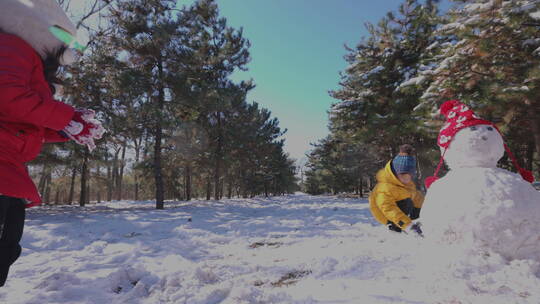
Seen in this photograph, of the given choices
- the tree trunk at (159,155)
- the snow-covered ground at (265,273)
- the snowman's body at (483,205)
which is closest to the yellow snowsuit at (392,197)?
the snow-covered ground at (265,273)

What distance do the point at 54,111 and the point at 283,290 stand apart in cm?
192

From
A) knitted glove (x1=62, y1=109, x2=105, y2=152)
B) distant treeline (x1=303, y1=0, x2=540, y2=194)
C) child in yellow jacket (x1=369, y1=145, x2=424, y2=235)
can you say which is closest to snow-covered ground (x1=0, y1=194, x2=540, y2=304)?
child in yellow jacket (x1=369, y1=145, x2=424, y2=235)

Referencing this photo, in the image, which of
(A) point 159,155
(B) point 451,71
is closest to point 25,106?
(B) point 451,71

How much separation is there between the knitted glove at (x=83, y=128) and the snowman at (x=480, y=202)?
8.62 ft

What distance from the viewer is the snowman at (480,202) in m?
1.63

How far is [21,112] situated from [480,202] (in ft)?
9.60

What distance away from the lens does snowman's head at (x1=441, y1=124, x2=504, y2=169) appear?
198cm

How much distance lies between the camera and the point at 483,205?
1.70m

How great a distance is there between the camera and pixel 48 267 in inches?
111

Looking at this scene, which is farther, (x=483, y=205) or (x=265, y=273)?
(x=265, y=273)

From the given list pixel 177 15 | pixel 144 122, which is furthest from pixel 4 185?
pixel 177 15

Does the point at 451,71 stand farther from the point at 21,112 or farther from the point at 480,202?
the point at 21,112

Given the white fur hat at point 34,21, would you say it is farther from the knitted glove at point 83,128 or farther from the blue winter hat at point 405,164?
the blue winter hat at point 405,164

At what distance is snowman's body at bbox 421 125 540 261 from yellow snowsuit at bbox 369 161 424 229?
3.08 ft
